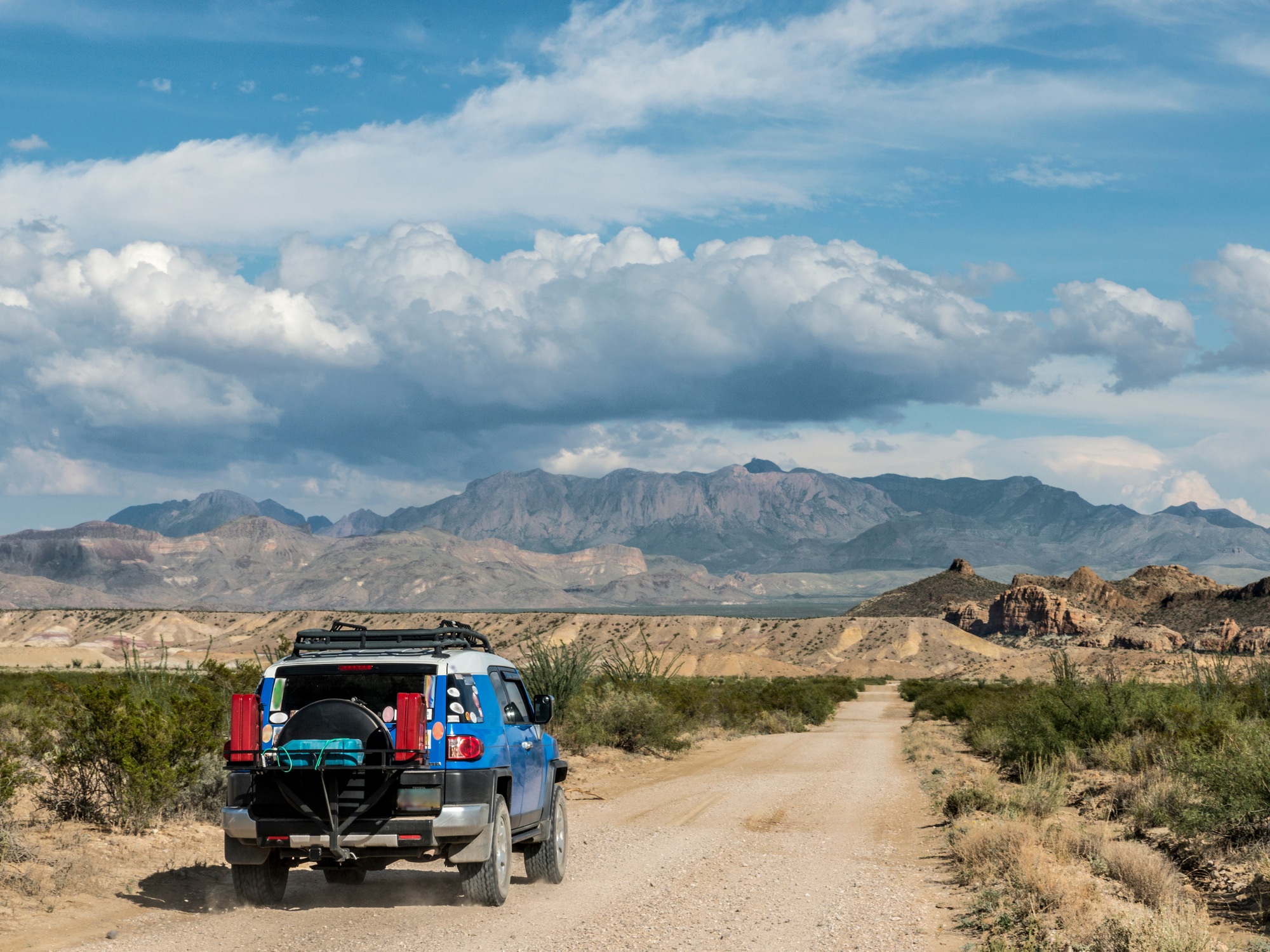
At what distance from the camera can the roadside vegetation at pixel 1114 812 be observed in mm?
9133

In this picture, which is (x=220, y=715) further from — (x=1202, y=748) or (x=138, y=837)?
(x=1202, y=748)

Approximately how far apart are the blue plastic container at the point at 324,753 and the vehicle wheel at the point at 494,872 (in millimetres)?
1375

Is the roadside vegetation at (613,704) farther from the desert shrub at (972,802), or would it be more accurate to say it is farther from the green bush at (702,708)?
the desert shrub at (972,802)

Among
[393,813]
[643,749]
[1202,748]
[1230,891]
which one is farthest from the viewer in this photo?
[643,749]

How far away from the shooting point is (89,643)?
137375 mm

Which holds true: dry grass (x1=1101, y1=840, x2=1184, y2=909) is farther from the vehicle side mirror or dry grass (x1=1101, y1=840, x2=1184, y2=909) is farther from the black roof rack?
the black roof rack

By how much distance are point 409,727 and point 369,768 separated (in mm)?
467

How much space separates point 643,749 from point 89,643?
131m

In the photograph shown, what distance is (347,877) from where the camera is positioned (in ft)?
36.1

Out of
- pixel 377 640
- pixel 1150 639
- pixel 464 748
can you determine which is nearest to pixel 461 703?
pixel 464 748

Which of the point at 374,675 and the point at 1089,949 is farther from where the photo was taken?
the point at 374,675

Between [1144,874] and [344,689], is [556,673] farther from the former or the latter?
[1144,874]

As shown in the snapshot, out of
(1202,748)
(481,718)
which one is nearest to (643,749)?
(1202,748)

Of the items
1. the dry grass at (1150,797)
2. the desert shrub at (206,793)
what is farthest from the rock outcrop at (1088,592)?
the desert shrub at (206,793)
